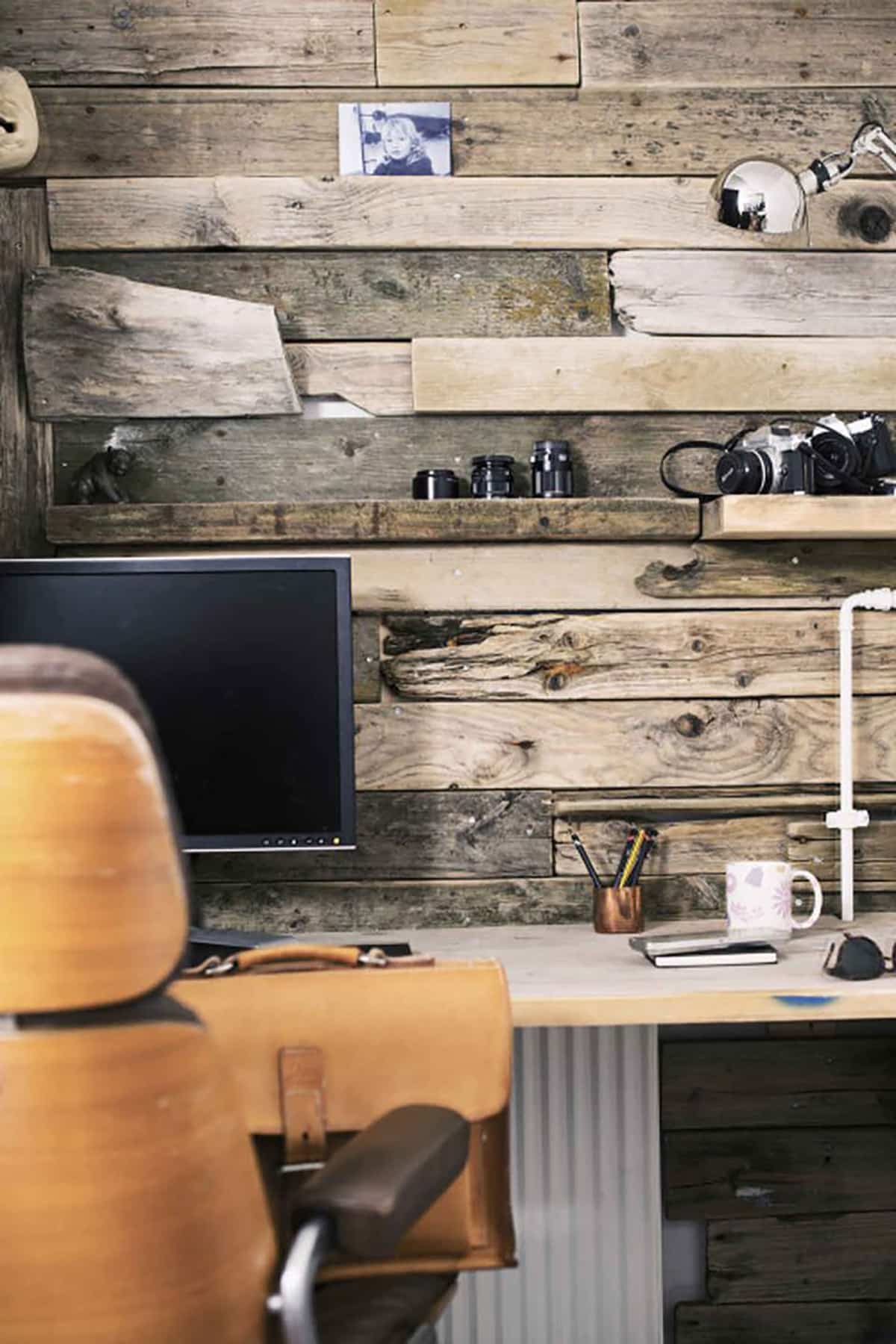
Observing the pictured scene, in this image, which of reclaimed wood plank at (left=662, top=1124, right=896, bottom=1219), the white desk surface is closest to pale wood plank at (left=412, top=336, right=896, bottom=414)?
the white desk surface

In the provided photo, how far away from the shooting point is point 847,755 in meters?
2.36

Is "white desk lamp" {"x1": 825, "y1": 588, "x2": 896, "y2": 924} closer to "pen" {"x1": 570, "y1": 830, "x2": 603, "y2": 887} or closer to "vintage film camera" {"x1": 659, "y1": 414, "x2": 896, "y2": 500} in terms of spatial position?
"vintage film camera" {"x1": 659, "y1": 414, "x2": 896, "y2": 500}

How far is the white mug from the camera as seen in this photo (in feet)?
7.00

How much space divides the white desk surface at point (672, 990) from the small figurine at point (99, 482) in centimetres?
86

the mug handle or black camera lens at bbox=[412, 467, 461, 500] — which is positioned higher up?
black camera lens at bbox=[412, 467, 461, 500]

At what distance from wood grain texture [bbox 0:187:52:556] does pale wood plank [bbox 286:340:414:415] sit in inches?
16.4

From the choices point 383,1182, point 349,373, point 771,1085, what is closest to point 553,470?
point 349,373

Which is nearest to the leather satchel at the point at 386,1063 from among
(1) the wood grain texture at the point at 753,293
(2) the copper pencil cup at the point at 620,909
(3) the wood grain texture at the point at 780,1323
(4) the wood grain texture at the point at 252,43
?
(2) the copper pencil cup at the point at 620,909

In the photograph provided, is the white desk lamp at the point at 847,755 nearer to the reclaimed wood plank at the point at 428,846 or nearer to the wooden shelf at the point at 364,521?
the wooden shelf at the point at 364,521

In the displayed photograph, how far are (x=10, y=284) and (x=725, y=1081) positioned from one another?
1.70 metres

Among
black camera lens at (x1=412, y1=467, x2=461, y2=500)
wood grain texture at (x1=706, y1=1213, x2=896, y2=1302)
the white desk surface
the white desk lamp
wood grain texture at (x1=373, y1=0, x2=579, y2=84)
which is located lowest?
wood grain texture at (x1=706, y1=1213, x2=896, y2=1302)

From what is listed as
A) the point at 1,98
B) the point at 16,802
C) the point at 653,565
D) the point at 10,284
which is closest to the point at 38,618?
the point at 10,284

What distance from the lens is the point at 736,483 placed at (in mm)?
2260

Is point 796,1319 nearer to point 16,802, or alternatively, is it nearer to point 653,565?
point 653,565
